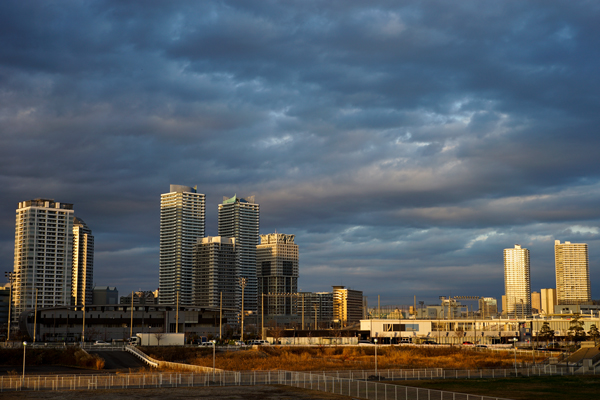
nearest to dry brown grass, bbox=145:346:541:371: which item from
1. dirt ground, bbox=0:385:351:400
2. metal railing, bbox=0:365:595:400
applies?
metal railing, bbox=0:365:595:400

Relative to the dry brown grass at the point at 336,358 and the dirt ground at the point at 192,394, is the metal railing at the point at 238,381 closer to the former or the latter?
the dirt ground at the point at 192,394

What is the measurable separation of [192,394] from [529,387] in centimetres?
3389

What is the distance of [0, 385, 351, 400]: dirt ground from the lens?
174 ft

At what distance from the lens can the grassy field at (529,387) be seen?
181 ft

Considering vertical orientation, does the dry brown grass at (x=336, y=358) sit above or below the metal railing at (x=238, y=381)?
below

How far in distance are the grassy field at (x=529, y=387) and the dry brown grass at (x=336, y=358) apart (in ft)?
62.7

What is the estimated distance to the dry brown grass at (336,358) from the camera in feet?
298

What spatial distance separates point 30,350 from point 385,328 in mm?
107821

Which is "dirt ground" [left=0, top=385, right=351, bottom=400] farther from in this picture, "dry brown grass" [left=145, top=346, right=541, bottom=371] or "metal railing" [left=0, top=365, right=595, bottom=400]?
"dry brown grass" [left=145, top=346, right=541, bottom=371]

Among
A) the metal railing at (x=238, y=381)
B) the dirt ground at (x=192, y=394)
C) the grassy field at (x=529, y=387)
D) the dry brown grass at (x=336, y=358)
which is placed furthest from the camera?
the dry brown grass at (x=336, y=358)

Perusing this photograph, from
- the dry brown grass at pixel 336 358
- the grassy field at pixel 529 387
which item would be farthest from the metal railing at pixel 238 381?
the dry brown grass at pixel 336 358

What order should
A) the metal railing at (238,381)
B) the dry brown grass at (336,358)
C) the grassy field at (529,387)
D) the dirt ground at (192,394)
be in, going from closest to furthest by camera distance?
the dirt ground at (192,394)
the metal railing at (238,381)
the grassy field at (529,387)
the dry brown grass at (336,358)

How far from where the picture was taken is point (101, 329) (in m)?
179

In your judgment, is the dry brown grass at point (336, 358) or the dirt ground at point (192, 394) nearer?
the dirt ground at point (192, 394)
